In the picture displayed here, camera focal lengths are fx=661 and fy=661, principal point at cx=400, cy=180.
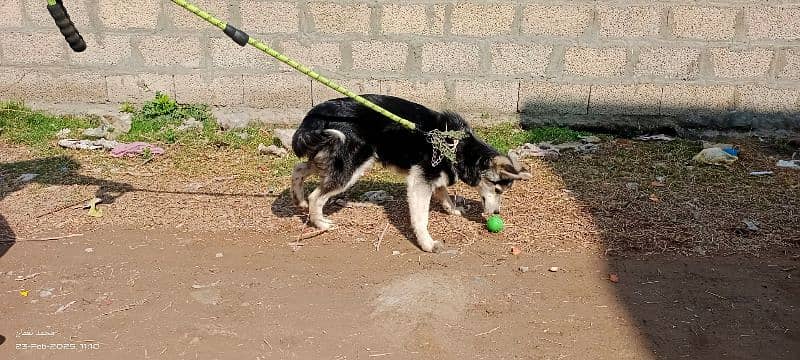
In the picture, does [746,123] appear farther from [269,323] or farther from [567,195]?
[269,323]

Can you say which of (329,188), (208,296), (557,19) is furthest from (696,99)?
(208,296)

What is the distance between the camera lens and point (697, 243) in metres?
5.09

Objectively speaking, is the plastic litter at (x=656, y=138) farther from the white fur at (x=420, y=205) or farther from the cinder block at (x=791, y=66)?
the white fur at (x=420, y=205)

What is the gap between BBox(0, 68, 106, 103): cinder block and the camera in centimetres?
786

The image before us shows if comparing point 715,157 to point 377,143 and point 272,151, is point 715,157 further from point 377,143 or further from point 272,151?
point 272,151

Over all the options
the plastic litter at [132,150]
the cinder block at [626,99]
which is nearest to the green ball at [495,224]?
the cinder block at [626,99]

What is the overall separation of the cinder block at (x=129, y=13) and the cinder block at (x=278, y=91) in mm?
1241

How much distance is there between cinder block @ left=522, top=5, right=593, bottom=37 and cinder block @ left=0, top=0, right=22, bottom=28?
577cm

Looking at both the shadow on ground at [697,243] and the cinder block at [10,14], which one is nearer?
the shadow on ground at [697,243]

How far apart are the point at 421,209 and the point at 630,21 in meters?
3.89

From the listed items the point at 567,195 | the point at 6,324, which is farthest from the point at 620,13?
the point at 6,324

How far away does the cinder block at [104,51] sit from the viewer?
A: 7.64m

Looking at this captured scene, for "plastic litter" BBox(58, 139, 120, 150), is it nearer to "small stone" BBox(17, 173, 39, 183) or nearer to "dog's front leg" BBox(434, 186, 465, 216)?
"small stone" BBox(17, 173, 39, 183)

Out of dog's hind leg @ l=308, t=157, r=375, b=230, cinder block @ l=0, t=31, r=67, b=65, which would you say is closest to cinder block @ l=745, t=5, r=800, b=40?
dog's hind leg @ l=308, t=157, r=375, b=230
